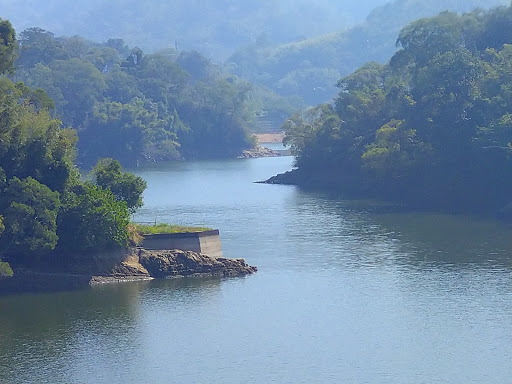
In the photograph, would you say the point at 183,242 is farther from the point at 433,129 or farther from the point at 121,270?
the point at 433,129

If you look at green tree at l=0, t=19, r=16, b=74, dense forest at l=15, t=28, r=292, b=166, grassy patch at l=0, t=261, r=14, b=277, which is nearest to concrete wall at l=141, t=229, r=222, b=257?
grassy patch at l=0, t=261, r=14, b=277

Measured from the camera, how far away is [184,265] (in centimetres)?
5209

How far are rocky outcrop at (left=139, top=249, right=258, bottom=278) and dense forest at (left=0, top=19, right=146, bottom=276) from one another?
1.50 m

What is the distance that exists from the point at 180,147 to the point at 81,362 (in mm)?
104086

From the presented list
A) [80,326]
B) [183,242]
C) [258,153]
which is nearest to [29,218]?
[183,242]

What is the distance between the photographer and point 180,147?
144 meters

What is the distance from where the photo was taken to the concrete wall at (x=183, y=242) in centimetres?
5256

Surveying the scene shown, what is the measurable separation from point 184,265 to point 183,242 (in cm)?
118

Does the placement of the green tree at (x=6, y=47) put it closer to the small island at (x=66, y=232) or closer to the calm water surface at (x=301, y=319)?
the small island at (x=66, y=232)

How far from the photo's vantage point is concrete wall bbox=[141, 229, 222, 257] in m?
52.6

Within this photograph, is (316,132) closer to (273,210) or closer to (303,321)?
(273,210)

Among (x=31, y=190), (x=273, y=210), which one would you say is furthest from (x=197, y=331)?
(x=273, y=210)

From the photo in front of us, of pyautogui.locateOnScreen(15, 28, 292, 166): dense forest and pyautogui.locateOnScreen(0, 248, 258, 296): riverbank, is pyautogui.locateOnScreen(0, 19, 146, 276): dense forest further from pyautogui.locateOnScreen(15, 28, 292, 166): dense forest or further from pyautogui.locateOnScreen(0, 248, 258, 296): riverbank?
pyautogui.locateOnScreen(15, 28, 292, 166): dense forest

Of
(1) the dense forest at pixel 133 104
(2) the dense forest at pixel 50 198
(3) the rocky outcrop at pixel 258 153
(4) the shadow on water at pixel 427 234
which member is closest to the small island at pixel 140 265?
(2) the dense forest at pixel 50 198
